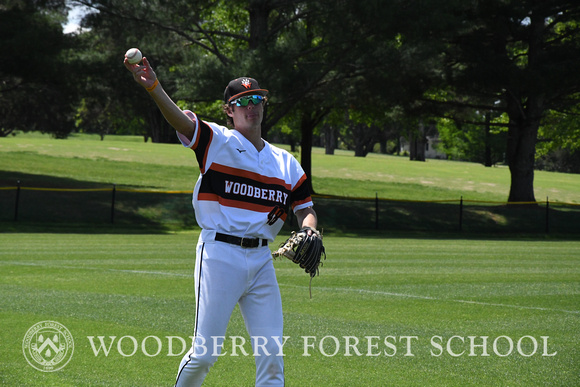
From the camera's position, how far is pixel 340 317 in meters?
9.01

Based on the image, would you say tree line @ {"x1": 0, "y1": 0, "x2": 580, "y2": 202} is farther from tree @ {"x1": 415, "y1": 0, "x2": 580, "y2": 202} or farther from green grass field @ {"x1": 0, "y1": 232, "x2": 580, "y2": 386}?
green grass field @ {"x1": 0, "y1": 232, "x2": 580, "y2": 386}

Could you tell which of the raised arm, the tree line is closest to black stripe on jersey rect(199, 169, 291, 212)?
the raised arm

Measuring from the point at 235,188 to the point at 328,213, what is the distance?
24.6 m

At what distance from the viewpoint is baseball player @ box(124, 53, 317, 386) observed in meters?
4.44

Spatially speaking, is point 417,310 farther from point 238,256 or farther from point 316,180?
point 316,180

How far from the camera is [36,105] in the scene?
107 feet

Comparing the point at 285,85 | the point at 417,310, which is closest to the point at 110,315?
the point at 417,310

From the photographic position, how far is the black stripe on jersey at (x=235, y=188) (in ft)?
15.0

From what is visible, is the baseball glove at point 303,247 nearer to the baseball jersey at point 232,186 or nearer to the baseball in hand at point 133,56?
the baseball jersey at point 232,186

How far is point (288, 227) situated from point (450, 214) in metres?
8.42

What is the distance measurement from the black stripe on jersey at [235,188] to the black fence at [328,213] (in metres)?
21.1

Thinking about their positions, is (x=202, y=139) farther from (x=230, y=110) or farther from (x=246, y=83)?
(x=246, y=83)

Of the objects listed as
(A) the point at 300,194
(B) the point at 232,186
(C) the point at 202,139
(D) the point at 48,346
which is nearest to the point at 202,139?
(C) the point at 202,139

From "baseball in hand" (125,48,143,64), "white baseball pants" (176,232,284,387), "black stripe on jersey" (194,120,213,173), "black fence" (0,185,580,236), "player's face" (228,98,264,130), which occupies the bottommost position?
"black fence" (0,185,580,236)
